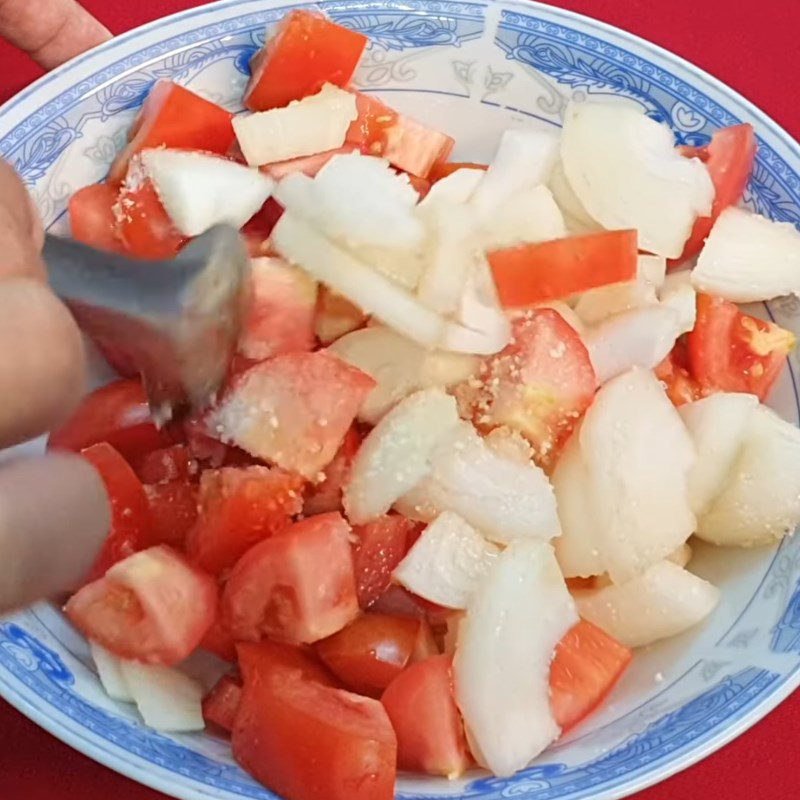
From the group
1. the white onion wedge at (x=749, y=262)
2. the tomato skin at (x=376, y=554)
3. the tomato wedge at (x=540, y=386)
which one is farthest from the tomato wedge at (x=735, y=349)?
the tomato skin at (x=376, y=554)

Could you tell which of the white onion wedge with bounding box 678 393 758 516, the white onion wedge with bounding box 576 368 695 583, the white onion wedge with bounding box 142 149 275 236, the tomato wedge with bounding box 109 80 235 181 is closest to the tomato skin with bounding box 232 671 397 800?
the white onion wedge with bounding box 576 368 695 583

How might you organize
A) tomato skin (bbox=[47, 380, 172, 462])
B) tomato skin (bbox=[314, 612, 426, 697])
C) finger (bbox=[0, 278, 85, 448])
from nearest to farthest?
finger (bbox=[0, 278, 85, 448]) < tomato skin (bbox=[314, 612, 426, 697]) < tomato skin (bbox=[47, 380, 172, 462])

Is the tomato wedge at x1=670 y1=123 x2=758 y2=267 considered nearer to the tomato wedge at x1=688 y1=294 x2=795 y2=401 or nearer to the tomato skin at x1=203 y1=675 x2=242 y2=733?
the tomato wedge at x1=688 y1=294 x2=795 y2=401

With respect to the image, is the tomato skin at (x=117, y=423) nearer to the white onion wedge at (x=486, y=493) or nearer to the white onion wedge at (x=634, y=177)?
the white onion wedge at (x=486, y=493)

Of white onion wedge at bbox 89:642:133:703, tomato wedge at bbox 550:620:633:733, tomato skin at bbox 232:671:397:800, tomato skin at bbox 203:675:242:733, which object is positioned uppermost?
tomato wedge at bbox 550:620:633:733

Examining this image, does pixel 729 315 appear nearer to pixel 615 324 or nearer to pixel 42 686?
pixel 615 324

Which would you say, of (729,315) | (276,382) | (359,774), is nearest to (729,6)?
(729,315)

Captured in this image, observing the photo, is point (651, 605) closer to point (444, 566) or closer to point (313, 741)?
point (444, 566)
